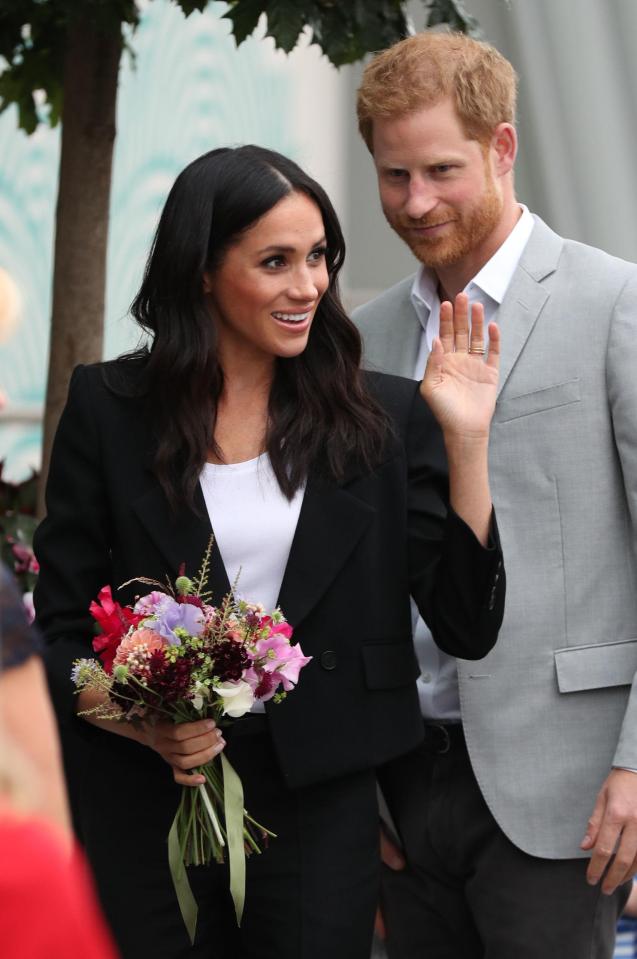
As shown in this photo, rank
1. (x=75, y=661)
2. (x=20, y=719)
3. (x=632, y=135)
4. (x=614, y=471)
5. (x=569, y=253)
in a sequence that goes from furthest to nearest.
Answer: (x=632, y=135)
(x=569, y=253)
(x=614, y=471)
(x=75, y=661)
(x=20, y=719)

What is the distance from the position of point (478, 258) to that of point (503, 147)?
257 mm

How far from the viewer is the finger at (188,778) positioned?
2.49 metres

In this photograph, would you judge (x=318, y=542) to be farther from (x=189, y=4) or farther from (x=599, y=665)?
(x=189, y=4)

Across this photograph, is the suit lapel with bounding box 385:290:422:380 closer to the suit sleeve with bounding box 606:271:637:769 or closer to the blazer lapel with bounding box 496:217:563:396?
the blazer lapel with bounding box 496:217:563:396

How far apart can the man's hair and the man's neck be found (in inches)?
6.9

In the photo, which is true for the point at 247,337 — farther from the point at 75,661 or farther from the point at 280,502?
the point at 75,661

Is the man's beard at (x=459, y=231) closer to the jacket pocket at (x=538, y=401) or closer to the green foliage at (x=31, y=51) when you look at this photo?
the jacket pocket at (x=538, y=401)

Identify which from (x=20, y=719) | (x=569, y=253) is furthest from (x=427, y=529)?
(x=20, y=719)

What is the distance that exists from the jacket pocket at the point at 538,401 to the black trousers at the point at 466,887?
666 millimetres

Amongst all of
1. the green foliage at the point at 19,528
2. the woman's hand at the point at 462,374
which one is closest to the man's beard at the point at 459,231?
the woman's hand at the point at 462,374

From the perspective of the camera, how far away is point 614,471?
285 cm

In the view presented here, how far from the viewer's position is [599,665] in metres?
2.85

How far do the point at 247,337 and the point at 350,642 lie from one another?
0.64 metres

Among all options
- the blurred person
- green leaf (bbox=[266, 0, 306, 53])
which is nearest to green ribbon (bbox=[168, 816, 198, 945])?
the blurred person
